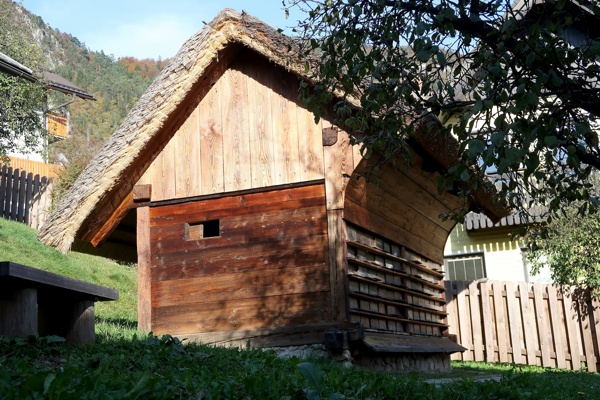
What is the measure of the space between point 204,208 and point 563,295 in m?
8.99

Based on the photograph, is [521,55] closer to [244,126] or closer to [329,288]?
[329,288]

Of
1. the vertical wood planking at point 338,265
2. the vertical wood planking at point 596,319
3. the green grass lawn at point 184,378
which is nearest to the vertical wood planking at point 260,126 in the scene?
the vertical wood planking at point 338,265

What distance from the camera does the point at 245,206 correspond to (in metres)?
9.52

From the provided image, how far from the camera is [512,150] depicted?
11.7 ft

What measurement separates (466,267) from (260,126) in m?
13.4

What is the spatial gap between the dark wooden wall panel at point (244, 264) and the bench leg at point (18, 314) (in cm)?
403

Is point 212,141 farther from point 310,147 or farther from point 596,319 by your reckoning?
point 596,319

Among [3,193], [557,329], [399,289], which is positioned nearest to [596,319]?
[557,329]

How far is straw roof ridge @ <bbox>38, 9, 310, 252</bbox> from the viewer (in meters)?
9.37

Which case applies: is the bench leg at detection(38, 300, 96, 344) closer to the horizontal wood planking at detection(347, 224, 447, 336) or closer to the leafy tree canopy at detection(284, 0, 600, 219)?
the leafy tree canopy at detection(284, 0, 600, 219)

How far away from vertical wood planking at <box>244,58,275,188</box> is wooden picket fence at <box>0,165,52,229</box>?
552 inches

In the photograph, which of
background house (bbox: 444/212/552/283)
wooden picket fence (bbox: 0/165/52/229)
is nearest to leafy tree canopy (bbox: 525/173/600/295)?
background house (bbox: 444/212/552/283)

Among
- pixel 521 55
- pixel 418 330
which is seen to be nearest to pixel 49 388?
pixel 521 55

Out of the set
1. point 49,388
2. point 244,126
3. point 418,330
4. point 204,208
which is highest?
point 244,126
